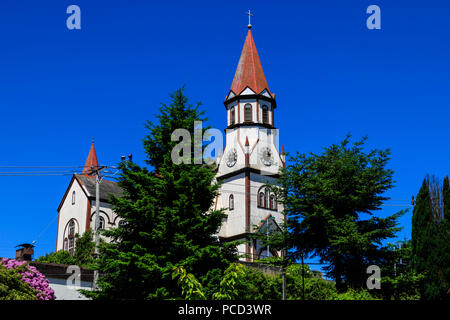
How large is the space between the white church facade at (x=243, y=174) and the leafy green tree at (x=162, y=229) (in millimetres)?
30902

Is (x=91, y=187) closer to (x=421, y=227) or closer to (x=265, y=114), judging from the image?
(x=265, y=114)

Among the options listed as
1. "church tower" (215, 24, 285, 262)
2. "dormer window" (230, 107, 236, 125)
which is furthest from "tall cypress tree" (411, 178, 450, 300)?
"dormer window" (230, 107, 236, 125)

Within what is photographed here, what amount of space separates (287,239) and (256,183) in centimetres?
2468

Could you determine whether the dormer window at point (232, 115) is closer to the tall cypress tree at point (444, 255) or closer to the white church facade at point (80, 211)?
the white church facade at point (80, 211)

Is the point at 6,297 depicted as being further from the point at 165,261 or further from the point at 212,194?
the point at 212,194

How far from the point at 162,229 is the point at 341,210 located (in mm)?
12703

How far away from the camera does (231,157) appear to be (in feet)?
182

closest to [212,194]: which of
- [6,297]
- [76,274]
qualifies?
[6,297]

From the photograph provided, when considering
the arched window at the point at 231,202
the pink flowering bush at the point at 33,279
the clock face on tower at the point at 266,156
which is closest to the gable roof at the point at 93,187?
the arched window at the point at 231,202

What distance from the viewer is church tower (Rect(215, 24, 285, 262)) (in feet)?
175

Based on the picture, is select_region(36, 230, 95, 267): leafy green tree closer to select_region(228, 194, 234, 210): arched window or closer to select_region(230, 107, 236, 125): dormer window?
select_region(228, 194, 234, 210): arched window

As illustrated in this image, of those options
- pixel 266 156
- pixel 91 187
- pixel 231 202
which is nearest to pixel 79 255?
pixel 91 187

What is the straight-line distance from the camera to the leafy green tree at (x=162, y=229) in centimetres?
1878

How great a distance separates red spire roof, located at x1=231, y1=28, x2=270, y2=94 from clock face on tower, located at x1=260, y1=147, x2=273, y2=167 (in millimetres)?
6352
